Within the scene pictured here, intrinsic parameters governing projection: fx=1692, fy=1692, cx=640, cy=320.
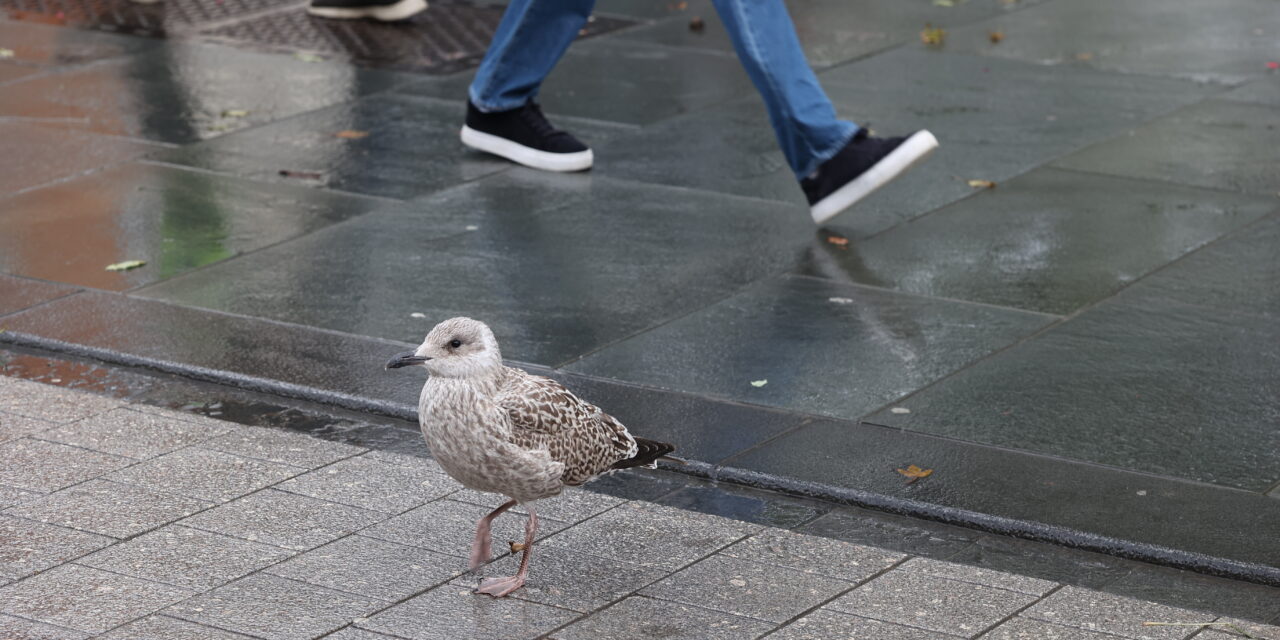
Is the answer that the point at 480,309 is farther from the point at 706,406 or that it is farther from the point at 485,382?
the point at 485,382

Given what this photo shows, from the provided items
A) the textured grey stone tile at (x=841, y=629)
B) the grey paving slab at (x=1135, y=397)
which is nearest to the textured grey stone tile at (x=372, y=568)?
the textured grey stone tile at (x=841, y=629)

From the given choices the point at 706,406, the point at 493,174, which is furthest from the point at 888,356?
the point at 493,174

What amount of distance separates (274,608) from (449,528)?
0.62m

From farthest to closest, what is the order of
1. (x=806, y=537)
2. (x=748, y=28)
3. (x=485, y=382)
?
(x=748, y=28) < (x=806, y=537) < (x=485, y=382)

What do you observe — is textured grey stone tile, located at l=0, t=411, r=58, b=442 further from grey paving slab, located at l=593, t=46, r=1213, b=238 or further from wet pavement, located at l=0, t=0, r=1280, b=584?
grey paving slab, located at l=593, t=46, r=1213, b=238

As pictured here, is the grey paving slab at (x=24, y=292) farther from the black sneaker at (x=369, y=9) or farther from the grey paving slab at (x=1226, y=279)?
the black sneaker at (x=369, y=9)

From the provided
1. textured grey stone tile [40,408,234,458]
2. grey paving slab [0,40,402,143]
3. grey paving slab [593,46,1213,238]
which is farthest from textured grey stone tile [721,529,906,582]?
grey paving slab [0,40,402,143]

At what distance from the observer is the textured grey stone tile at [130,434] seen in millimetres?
4957

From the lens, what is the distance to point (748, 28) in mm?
6789

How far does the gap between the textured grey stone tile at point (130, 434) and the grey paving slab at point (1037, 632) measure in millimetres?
2439

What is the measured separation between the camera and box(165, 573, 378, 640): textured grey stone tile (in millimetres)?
3871

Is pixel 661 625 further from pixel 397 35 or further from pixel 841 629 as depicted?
pixel 397 35

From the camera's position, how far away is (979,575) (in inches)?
165

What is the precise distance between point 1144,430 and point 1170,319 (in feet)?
3.51
